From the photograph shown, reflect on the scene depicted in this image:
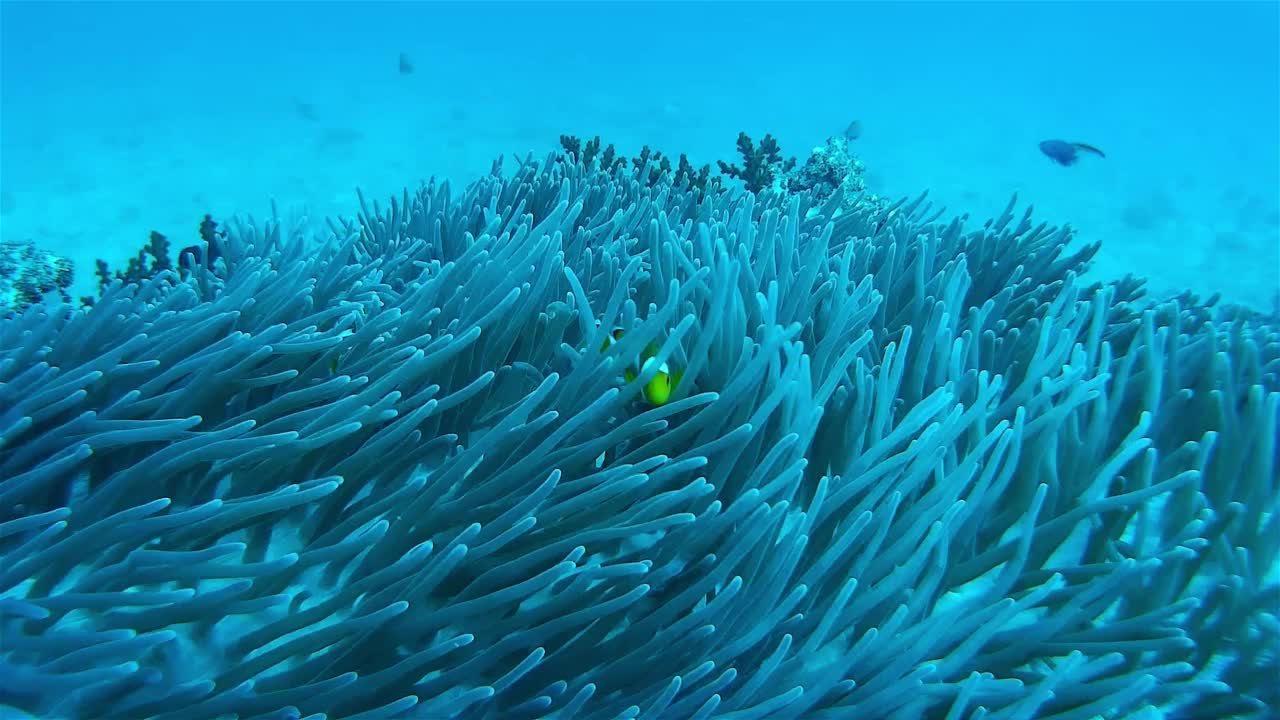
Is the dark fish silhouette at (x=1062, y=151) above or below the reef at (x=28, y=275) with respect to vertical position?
above

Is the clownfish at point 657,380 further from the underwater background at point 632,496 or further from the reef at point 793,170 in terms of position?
the reef at point 793,170

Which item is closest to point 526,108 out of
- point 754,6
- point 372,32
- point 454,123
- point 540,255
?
point 454,123

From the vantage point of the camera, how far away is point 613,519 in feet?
4.48

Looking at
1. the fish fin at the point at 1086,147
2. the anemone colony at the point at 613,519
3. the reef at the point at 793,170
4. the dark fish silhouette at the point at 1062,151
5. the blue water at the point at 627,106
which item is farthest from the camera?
the blue water at the point at 627,106

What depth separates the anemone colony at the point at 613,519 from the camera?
1.25 m

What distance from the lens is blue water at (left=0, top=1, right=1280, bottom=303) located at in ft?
59.7

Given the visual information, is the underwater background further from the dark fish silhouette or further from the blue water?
the blue water

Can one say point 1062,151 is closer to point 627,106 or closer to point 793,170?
point 793,170

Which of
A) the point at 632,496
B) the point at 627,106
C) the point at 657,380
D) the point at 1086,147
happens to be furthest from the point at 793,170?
the point at 627,106

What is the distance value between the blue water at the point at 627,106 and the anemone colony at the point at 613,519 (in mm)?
11379

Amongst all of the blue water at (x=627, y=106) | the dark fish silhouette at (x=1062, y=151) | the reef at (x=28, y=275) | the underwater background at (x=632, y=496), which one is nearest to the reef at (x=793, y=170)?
the underwater background at (x=632, y=496)

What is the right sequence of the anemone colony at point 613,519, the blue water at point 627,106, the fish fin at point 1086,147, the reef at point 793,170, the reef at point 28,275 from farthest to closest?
the blue water at point 627,106
the fish fin at point 1086,147
the reef at point 793,170
the reef at point 28,275
the anemone colony at point 613,519

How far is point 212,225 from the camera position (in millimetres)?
4824

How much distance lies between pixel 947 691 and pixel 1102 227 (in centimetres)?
2472
